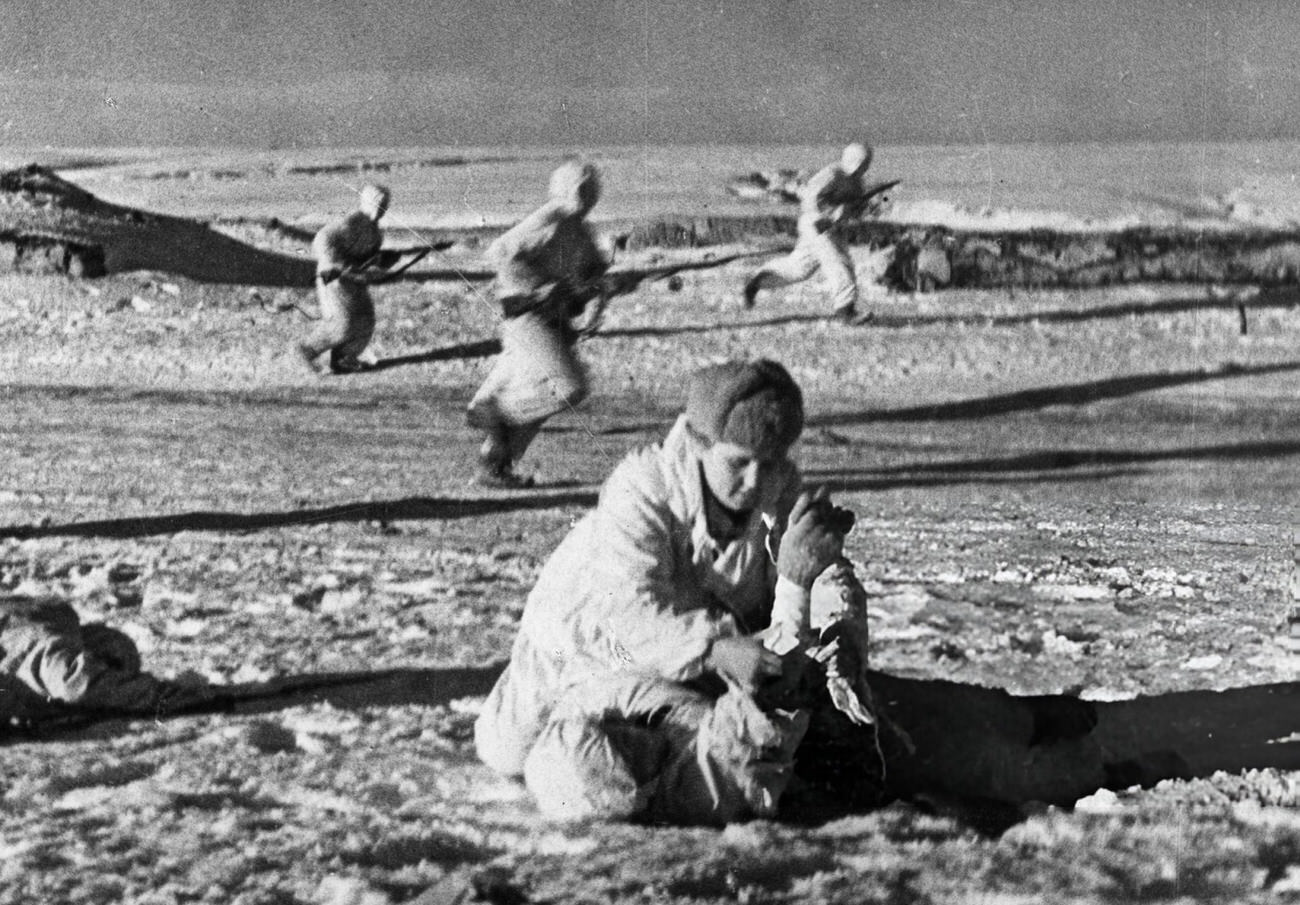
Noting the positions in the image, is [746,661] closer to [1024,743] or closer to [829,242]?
[1024,743]

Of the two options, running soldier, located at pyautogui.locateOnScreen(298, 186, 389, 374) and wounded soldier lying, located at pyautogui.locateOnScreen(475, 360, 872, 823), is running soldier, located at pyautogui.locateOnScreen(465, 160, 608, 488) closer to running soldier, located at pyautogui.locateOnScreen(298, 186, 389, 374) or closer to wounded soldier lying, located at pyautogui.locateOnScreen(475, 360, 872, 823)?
running soldier, located at pyautogui.locateOnScreen(298, 186, 389, 374)

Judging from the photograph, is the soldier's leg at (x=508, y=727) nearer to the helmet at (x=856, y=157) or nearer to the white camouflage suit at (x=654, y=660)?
the white camouflage suit at (x=654, y=660)

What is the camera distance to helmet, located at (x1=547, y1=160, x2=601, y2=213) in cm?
530

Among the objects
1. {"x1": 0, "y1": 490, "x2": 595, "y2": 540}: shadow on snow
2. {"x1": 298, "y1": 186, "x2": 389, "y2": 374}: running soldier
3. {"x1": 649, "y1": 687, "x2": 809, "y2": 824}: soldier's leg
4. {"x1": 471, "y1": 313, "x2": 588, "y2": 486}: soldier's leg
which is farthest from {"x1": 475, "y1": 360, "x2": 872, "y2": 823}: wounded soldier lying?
{"x1": 298, "y1": 186, "x2": 389, "y2": 374}: running soldier

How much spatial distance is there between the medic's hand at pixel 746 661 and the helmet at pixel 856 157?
2.20 meters

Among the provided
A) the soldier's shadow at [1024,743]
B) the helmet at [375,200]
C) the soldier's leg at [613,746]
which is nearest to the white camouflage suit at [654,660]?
the soldier's leg at [613,746]

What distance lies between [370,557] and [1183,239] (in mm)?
2920

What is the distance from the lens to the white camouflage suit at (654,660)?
3.68 meters

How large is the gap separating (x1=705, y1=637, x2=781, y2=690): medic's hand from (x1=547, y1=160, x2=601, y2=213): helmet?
2.15 metres

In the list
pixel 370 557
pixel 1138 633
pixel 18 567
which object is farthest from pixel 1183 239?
pixel 18 567

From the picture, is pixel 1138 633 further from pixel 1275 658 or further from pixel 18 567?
pixel 18 567

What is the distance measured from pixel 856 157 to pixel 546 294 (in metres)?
1.11

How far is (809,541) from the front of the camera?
3777 mm

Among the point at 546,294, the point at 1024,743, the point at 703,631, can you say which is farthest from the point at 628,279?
the point at 1024,743
